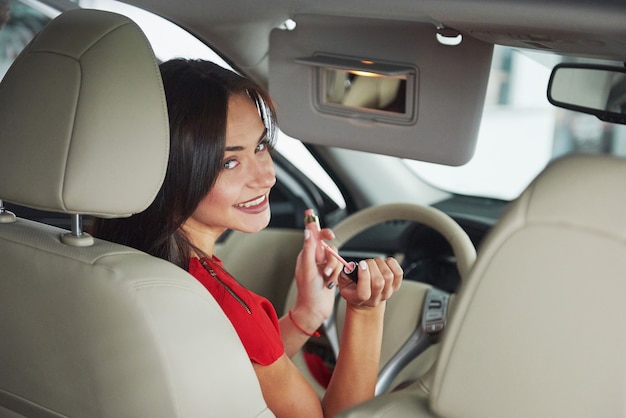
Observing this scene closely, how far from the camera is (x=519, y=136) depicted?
38.4 feet

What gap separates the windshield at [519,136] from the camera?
34.2ft

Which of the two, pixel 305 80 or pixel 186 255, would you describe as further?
pixel 305 80

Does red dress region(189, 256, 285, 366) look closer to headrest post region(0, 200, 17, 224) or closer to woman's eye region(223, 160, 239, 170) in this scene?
woman's eye region(223, 160, 239, 170)

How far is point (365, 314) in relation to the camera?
2434mm

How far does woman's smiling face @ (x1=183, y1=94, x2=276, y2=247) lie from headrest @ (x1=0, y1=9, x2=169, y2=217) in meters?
0.41

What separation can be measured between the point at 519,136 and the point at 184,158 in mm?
9885

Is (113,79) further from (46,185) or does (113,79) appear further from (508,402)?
(508,402)

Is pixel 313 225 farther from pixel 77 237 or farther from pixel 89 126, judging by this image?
pixel 89 126

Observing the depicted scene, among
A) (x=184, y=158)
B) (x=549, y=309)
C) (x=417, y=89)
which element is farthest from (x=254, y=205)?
(x=549, y=309)

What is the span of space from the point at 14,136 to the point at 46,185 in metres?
0.15

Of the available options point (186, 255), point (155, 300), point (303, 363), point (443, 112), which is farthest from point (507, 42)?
point (303, 363)

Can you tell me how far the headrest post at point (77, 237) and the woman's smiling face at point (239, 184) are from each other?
40cm

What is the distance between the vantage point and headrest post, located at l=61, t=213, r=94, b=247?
75.5 inches

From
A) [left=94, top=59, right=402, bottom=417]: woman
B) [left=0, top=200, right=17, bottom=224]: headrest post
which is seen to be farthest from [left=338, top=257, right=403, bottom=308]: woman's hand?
[left=0, top=200, right=17, bottom=224]: headrest post
